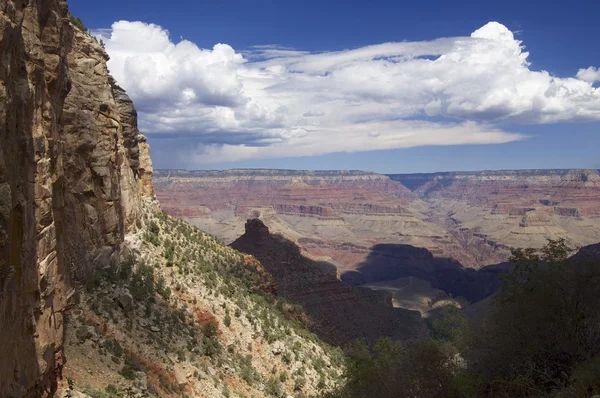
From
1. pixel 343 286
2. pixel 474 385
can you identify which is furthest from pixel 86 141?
pixel 343 286

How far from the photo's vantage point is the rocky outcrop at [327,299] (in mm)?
71938

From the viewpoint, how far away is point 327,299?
256 feet

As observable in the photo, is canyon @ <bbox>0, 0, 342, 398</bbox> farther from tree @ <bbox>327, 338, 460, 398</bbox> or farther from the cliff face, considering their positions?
tree @ <bbox>327, 338, 460, 398</bbox>

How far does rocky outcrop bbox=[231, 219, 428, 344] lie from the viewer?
71938 mm

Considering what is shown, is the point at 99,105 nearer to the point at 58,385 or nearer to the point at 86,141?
the point at 86,141

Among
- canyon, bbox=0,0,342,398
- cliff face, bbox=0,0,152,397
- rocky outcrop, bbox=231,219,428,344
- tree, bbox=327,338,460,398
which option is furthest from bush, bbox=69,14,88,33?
rocky outcrop, bbox=231,219,428,344

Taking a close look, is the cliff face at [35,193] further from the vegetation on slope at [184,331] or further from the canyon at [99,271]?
the vegetation on slope at [184,331]

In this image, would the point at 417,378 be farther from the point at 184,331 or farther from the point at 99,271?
the point at 99,271

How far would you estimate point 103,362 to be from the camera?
23.3 meters

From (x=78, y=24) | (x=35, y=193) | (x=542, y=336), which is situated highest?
(x=78, y=24)

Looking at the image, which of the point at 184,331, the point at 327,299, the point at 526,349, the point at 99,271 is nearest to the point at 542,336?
the point at 526,349

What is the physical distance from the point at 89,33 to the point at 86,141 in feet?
38.1

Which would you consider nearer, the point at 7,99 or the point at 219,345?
the point at 7,99

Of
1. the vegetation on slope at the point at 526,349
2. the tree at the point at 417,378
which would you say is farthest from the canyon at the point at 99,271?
the vegetation on slope at the point at 526,349
